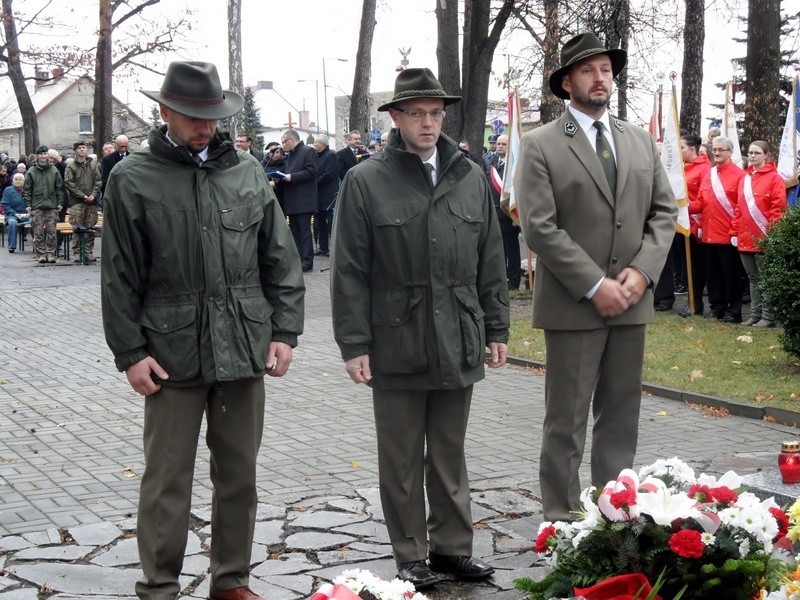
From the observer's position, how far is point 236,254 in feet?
15.9

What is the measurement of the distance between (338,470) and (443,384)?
252 centimetres

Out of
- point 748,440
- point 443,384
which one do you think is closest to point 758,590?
point 443,384

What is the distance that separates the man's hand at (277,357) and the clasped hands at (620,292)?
5.11 feet

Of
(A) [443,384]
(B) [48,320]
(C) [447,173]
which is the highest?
(C) [447,173]

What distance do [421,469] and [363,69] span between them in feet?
78.9

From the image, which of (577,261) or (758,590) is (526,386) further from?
(758,590)

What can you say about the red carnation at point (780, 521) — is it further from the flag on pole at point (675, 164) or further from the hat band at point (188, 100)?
the flag on pole at point (675, 164)

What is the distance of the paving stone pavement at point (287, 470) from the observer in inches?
220

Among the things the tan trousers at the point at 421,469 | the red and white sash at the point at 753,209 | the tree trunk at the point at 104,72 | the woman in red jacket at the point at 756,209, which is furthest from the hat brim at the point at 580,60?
the tree trunk at the point at 104,72

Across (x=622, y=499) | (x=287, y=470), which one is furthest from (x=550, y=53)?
(x=622, y=499)

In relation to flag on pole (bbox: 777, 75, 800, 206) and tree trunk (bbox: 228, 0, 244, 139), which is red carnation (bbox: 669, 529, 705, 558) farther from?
tree trunk (bbox: 228, 0, 244, 139)

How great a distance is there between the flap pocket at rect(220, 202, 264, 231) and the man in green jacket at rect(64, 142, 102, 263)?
18566 mm

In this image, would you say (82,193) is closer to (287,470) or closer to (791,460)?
(287,470)

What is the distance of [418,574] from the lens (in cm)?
530
